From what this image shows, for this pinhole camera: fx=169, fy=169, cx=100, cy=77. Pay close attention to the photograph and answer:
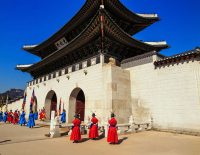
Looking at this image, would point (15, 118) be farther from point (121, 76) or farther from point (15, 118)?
point (121, 76)

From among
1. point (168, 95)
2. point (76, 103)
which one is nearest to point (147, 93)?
point (168, 95)

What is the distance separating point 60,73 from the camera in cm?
1889

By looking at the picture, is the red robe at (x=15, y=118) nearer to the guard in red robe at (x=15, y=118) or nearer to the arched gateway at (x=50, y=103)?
the guard in red robe at (x=15, y=118)

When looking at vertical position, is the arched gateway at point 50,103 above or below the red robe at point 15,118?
above

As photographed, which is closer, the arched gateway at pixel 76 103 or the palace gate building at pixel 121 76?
the palace gate building at pixel 121 76

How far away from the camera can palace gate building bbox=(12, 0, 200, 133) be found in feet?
36.7

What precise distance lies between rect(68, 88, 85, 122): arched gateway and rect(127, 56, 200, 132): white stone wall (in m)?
5.45

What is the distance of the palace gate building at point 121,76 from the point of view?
11180 millimetres

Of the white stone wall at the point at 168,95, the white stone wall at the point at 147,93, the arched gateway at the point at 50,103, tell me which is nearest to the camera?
the white stone wall at the point at 168,95

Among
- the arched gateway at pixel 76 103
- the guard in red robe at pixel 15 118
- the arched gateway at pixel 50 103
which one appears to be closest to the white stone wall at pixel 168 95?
the arched gateway at pixel 76 103

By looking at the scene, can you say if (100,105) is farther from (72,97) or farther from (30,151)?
(30,151)

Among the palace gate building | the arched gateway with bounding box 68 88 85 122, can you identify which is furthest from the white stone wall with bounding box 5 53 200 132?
the arched gateway with bounding box 68 88 85 122

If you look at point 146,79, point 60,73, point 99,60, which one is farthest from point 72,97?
point 146,79

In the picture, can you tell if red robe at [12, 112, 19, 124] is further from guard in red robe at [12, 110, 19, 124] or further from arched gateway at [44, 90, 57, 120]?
arched gateway at [44, 90, 57, 120]
